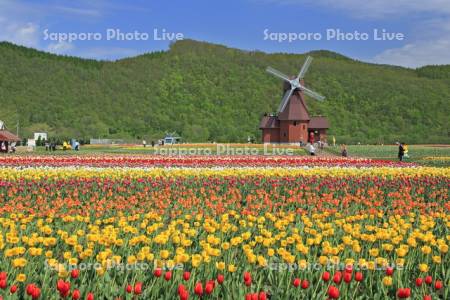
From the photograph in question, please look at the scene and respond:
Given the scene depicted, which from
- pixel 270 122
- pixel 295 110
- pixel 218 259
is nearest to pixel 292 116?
pixel 295 110

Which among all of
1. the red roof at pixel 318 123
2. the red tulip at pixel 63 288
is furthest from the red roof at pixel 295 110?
the red tulip at pixel 63 288

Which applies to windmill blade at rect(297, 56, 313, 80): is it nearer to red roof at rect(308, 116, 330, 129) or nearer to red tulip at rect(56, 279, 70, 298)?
red roof at rect(308, 116, 330, 129)

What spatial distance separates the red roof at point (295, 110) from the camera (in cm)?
6550

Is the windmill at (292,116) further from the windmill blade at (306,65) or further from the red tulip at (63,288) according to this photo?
the red tulip at (63,288)

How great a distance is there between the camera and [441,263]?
5.73 meters

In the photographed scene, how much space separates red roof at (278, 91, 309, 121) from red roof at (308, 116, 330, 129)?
5.02 m

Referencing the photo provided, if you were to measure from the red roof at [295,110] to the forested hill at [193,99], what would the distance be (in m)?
11.2

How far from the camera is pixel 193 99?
110 metres

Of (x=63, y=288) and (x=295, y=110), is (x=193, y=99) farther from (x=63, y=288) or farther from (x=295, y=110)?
(x=63, y=288)

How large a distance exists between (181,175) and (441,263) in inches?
387

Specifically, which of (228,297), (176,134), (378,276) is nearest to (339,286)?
(378,276)

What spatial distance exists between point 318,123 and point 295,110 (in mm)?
6616

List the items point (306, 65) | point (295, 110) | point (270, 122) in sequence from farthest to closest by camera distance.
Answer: point (270, 122), point (295, 110), point (306, 65)

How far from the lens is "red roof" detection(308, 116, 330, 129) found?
232ft
